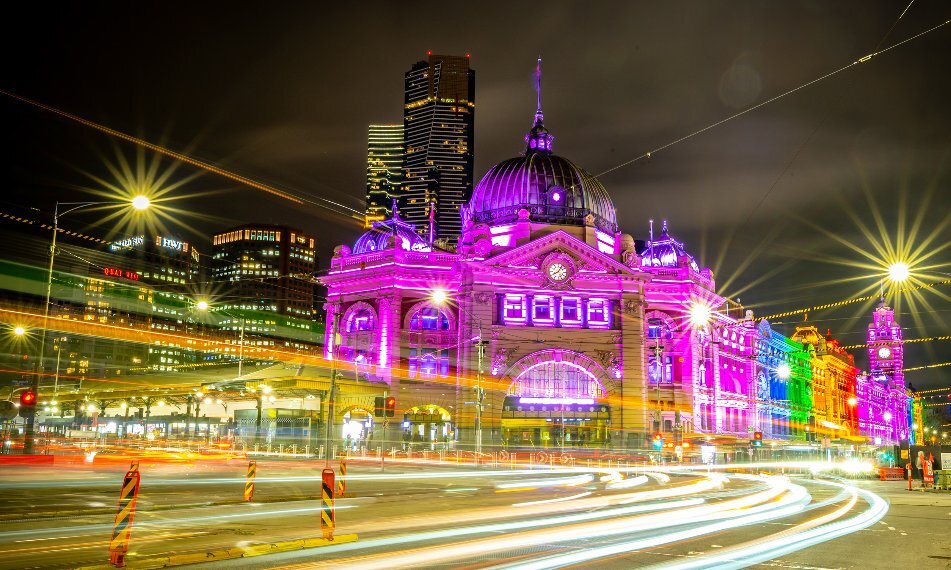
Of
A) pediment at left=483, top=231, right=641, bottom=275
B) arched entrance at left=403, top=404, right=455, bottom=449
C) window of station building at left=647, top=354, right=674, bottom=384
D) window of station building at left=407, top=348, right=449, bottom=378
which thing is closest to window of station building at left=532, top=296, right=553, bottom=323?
pediment at left=483, top=231, right=641, bottom=275

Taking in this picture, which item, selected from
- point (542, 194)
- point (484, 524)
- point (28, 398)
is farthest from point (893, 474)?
point (542, 194)

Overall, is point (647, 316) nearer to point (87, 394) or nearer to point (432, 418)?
point (432, 418)

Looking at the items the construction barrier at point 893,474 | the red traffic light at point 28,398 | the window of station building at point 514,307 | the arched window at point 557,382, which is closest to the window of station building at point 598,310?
the arched window at point 557,382

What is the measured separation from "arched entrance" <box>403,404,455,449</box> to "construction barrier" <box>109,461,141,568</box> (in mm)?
64965

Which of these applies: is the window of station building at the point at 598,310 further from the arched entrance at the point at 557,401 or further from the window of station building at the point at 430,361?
the window of station building at the point at 430,361

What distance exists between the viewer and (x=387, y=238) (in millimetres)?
90438

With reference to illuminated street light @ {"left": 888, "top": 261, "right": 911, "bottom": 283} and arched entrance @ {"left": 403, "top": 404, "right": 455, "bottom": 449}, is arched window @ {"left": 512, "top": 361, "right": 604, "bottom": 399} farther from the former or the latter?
illuminated street light @ {"left": 888, "top": 261, "right": 911, "bottom": 283}

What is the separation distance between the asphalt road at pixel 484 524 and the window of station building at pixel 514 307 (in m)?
48.8

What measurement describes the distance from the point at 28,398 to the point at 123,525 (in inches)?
940

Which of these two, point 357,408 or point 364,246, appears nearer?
point 357,408

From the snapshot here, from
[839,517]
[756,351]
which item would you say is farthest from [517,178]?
[839,517]

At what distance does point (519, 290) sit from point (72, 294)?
156 ft

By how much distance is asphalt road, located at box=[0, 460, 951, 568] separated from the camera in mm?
14570

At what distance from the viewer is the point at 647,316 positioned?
3465 inches
